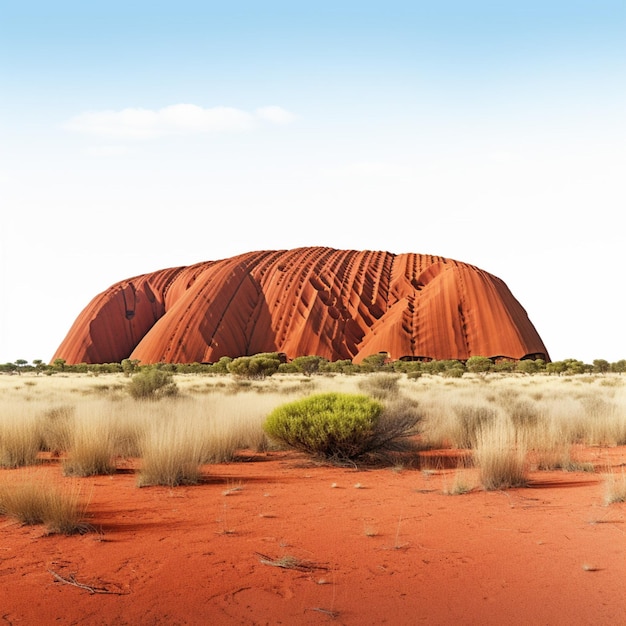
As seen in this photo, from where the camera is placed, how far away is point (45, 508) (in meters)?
5.40

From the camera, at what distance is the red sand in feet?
12.1

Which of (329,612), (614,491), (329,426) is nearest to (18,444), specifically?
(329,426)

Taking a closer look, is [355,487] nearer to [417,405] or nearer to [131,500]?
[131,500]

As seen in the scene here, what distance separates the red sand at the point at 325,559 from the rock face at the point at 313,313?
56.5m

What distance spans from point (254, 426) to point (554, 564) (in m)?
7.53

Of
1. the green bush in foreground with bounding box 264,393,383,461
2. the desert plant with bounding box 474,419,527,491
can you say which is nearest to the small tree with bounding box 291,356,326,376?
the green bush in foreground with bounding box 264,393,383,461

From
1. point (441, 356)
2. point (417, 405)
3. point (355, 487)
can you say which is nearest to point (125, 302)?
point (441, 356)

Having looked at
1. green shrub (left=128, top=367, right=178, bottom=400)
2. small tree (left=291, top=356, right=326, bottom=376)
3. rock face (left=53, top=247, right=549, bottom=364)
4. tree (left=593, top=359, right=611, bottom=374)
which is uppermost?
rock face (left=53, top=247, right=549, bottom=364)

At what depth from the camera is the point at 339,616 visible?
3611 millimetres

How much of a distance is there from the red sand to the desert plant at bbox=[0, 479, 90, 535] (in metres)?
0.14

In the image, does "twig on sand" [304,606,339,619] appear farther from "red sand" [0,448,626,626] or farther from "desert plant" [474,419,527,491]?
"desert plant" [474,419,527,491]

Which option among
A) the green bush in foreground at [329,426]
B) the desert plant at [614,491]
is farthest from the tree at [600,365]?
the desert plant at [614,491]

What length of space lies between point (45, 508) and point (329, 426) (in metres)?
4.68

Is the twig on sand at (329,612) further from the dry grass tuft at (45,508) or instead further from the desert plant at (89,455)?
the desert plant at (89,455)
